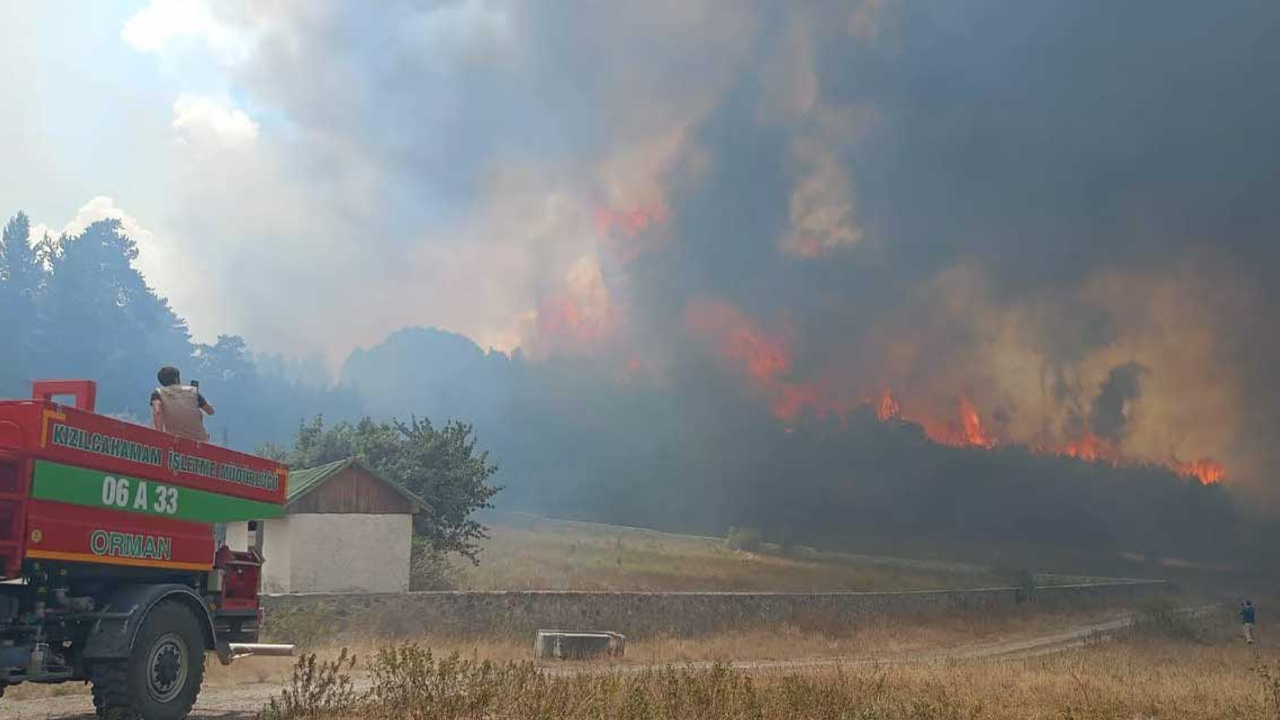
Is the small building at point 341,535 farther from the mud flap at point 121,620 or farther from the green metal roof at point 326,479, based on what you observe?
the mud flap at point 121,620

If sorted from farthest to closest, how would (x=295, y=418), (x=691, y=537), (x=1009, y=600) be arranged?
(x=295, y=418), (x=691, y=537), (x=1009, y=600)

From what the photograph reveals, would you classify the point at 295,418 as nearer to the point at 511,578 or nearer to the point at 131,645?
the point at 511,578

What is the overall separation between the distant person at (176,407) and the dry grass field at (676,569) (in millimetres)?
23935

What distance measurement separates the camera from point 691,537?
7650cm

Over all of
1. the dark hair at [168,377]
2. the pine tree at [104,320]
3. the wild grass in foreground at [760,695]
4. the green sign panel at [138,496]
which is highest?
the pine tree at [104,320]

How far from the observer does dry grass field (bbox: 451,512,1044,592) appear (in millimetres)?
38781

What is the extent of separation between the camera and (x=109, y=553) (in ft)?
30.1

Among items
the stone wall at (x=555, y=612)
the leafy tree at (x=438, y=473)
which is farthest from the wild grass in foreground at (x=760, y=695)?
the leafy tree at (x=438, y=473)

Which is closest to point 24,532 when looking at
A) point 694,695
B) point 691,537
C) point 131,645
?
point 131,645

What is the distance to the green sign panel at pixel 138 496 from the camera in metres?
8.51

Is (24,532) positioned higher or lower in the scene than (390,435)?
lower

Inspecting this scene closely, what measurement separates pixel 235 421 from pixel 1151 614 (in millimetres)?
113547

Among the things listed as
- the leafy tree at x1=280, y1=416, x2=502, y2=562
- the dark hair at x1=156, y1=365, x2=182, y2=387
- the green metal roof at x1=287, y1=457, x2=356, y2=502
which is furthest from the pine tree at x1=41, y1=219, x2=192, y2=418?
the dark hair at x1=156, y1=365, x2=182, y2=387

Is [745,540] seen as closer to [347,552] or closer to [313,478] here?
[347,552]
